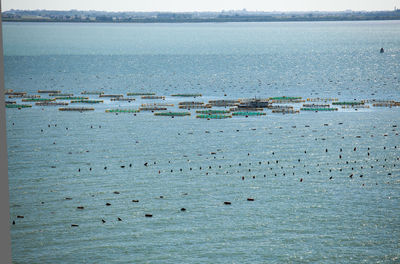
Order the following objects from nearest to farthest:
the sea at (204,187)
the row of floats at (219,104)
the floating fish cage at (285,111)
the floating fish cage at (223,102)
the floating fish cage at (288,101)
A: 1. the sea at (204,187)
2. the row of floats at (219,104)
3. the floating fish cage at (285,111)
4. the floating fish cage at (223,102)
5. the floating fish cage at (288,101)

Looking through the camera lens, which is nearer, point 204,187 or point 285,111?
point 204,187

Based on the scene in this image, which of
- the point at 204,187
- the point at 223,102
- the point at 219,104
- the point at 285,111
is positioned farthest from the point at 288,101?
the point at 204,187

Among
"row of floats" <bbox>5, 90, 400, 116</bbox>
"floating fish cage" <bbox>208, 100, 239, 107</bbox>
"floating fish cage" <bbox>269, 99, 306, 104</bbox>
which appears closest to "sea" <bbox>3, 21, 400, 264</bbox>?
"row of floats" <bbox>5, 90, 400, 116</bbox>

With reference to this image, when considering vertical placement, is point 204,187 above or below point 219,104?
below

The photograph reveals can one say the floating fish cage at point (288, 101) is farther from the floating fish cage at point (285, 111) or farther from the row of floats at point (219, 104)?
the floating fish cage at point (285, 111)

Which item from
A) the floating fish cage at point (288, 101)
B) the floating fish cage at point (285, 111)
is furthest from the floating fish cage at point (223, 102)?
the floating fish cage at point (285, 111)

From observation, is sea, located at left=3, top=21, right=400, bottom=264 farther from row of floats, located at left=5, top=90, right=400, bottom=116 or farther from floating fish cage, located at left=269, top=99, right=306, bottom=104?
floating fish cage, located at left=269, top=99, right=306, bottom=104

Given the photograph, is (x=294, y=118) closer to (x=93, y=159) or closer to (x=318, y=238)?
(x=93, y=159)

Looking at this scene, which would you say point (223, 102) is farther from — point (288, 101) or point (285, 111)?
point (285, 111)
